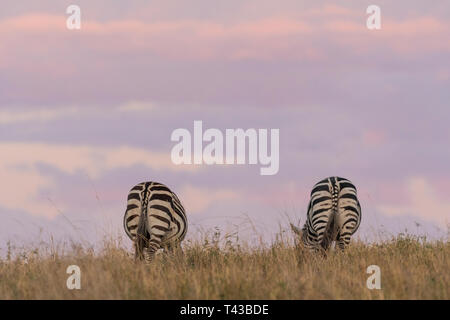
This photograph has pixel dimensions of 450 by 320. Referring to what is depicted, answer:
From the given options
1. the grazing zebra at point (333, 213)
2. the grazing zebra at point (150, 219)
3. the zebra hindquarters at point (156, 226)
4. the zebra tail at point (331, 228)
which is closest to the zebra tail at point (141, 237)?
the grazing zebra at point (150, 219)

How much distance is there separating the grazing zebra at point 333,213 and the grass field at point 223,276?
26.1 inches

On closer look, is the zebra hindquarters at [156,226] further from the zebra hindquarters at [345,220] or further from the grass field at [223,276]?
the zebra hindquarters at [345,220]

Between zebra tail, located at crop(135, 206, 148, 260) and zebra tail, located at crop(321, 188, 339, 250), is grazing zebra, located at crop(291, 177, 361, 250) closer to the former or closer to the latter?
zebra tail, located at crop(321, 188, 339, 250)

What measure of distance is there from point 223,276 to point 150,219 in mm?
5028

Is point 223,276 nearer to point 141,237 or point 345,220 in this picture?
point 141,237

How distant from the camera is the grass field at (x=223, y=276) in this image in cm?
1077

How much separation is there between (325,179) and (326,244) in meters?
1.75

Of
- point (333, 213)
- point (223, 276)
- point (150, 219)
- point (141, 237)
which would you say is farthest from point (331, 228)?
point (223, 276)

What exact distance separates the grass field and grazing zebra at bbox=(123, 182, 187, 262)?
0.39 meters

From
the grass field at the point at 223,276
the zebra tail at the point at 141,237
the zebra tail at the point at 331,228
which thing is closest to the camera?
the grass field at the point at 223,276

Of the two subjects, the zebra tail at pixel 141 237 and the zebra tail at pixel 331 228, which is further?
the zebra tail at pixel 331 228

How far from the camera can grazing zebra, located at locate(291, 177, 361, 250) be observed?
17.5 metres
